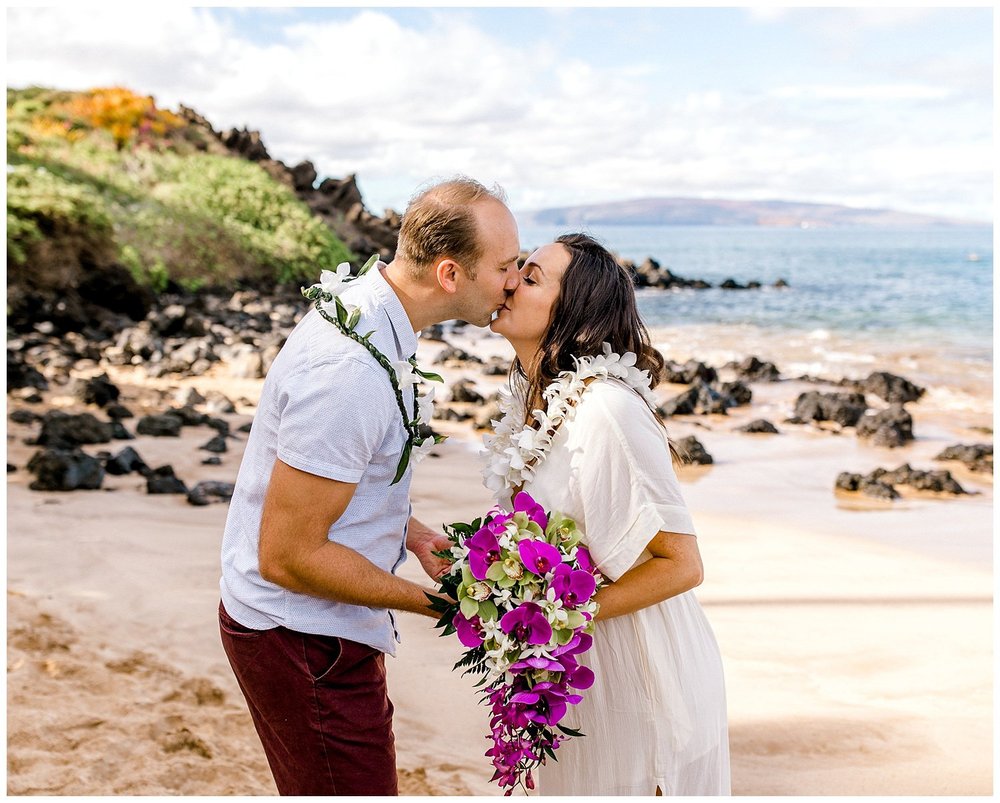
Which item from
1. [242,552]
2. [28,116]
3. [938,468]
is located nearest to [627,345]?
[242,552]

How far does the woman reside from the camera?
316 cm

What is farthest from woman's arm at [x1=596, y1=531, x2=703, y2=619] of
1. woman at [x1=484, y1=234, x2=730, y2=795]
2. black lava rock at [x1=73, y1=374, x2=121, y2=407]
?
black lava rock at [x1=73, y1=374, x2=121, y2=407]

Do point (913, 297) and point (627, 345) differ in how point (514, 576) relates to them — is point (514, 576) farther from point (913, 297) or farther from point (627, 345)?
point (913, 297)

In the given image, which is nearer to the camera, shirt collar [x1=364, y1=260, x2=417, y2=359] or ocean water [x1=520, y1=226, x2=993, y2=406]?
shirt collar [x1=364, y1=260, x2=417, y2=359]

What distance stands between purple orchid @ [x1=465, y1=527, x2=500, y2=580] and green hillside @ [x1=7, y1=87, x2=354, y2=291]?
2065 centimetres

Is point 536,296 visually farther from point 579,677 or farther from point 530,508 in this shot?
point 579,677

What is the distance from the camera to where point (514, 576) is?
302 cm

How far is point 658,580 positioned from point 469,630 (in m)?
0.61

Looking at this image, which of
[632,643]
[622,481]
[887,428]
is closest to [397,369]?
[622,481]

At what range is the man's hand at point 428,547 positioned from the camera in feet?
11.6

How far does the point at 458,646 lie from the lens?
22.4 ft

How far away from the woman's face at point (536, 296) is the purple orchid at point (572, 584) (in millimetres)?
858

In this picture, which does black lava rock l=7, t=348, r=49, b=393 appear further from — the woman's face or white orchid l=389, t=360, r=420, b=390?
white orchid l=389, t=360, r=420, b=390

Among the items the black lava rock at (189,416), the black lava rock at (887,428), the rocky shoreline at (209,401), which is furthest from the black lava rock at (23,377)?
the black lava rock at (887,428)
